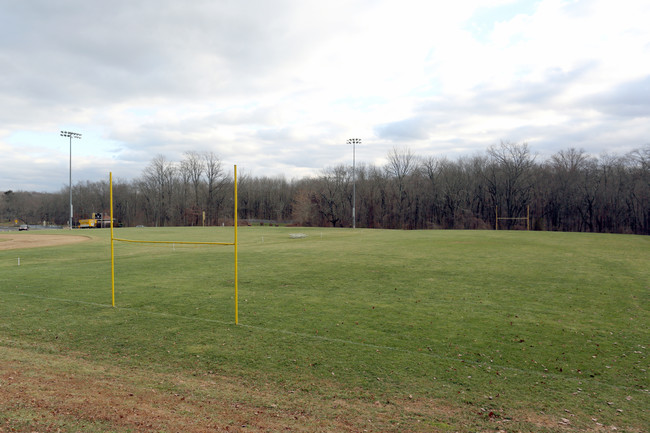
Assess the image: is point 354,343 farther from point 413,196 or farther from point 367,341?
point 413,196

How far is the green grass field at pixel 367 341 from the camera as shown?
5.78m

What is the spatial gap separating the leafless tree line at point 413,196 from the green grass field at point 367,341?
175 feet

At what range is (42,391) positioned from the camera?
5469 mm

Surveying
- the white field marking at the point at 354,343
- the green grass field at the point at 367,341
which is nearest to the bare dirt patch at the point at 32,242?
the green grass field at the point at 367,341

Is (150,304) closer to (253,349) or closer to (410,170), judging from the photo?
(253,349)

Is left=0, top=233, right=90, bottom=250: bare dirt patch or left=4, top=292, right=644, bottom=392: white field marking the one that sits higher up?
left=0, top=233, right=90, bottom=250: bare dirt patch

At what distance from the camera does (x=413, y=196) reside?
7719 centimetres

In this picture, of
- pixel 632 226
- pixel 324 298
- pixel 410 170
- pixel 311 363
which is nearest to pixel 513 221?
pixel 632 226

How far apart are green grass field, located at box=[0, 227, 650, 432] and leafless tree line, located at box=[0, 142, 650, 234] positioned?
5320 cm

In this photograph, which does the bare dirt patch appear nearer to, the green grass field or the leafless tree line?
the green grass field

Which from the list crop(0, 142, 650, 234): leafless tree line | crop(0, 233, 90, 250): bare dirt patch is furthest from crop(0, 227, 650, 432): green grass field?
crop(0, 142, 650, 234): leafless tree line

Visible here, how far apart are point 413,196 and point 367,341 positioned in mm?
70706

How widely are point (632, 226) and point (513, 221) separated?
16629 millimetres

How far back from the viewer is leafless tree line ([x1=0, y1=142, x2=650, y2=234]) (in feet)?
207
